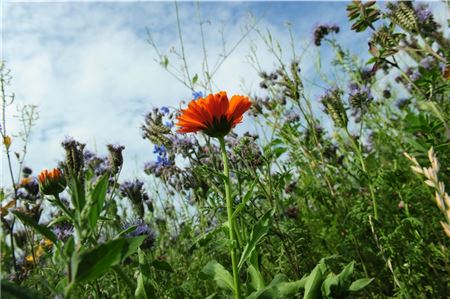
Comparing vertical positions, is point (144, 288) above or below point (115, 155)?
below

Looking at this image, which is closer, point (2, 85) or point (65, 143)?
point (65, 143)

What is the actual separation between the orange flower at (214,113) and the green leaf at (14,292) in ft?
2.29

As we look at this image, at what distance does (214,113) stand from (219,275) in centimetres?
55

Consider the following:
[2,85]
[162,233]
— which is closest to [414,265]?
[162,233]

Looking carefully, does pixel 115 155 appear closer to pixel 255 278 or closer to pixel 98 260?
pixel 255 278

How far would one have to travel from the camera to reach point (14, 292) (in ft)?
3.22

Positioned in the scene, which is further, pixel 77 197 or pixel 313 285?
pixel 313 285

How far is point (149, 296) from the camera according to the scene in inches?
51.0

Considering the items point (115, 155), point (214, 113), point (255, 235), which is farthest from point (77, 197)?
point (115, 155)

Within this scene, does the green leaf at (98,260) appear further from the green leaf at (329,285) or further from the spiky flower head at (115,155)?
the spiky flower head at (115,155)

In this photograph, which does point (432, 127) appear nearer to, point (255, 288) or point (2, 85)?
point (255, 288)

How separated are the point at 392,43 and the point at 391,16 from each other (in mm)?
109

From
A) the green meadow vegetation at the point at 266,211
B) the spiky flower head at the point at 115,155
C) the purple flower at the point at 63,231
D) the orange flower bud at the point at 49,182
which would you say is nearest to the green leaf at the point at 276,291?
the green meadow vegetation at the point at 266,211

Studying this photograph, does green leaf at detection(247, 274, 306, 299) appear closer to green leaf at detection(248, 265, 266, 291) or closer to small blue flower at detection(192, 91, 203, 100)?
green leaf at detection(248, 265, 266, 291)
